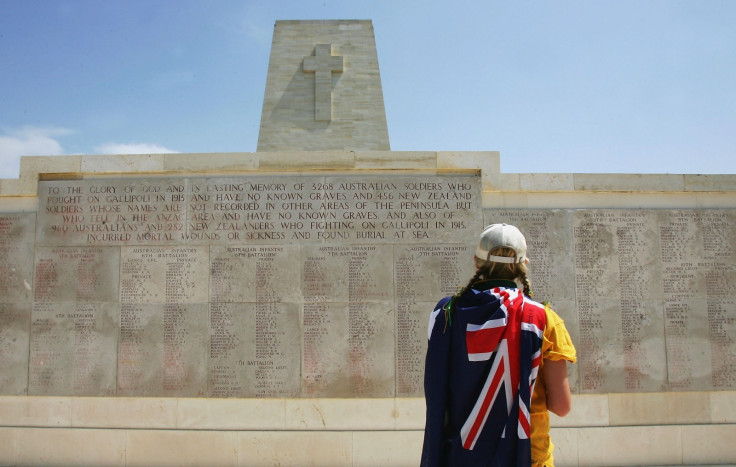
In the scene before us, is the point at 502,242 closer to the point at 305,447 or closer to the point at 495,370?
the point at 495,370

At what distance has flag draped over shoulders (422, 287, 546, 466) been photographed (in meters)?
2.64

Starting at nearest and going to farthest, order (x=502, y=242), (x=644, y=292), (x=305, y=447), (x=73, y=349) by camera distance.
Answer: (x=502, y=242), (x=305, y=447), (x=73, y=349), (x=644, y=292)

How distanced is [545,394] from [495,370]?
399 mm

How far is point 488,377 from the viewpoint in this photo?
8.71 ft

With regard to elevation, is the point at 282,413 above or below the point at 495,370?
below

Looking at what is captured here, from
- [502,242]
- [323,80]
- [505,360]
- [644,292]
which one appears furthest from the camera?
[323,80]

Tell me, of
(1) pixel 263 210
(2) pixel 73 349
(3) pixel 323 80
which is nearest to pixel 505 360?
(1) pixel 263 210

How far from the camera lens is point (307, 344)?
7.06 metres

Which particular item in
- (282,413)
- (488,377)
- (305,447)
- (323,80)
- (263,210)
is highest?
(323,80)

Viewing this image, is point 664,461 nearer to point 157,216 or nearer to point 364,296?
point 364,296

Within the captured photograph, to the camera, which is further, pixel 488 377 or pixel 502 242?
pixel 502 242

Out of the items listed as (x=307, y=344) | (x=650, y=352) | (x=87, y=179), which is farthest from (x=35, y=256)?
(x=650, y=352)

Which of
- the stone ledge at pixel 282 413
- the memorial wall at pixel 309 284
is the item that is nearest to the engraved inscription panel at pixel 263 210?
the memorial wall at pixel 309 284

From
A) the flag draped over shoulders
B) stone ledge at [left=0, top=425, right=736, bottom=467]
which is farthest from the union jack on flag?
stone ledge at [left=0, top=425, right=736, bottom=467]
